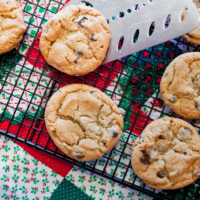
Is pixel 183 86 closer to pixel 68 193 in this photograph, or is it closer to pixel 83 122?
pixel 83 122

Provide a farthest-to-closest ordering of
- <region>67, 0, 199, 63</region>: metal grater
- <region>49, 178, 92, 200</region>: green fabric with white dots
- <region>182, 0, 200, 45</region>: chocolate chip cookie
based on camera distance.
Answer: <region>49, 178, 92, 200</region>: green fabric with white dots, <region>182, 0, 200, 45</region>: chocolate chip cookie, <region>67, 0, 199, 63</region>: metal grater

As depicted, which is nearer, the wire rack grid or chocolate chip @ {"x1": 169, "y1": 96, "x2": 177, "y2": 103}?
chocolate chip @ {"x1": 169, "y1": 96, "x2": 177, "y2": 103}

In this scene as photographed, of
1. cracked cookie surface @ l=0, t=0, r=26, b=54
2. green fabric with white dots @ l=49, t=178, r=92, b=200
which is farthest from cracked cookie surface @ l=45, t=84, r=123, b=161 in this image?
cracked cookie surface @ l=0, t=0, r=26, b=54

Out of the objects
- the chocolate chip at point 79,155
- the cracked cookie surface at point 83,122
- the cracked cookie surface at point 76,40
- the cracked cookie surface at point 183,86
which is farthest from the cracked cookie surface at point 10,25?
the cracked cookie surface at point 183,86

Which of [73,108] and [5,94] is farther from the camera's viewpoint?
[5,94]

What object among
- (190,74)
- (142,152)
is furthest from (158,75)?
(142,152)

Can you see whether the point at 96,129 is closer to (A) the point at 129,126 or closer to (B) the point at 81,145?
(B) the point at 81,145

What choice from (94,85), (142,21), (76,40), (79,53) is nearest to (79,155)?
(94,85)

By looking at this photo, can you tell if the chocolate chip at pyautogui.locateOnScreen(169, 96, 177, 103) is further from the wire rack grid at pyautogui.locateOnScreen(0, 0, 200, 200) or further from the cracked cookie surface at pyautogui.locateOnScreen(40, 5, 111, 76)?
the cracked cookie surface at pyautogui.locateOnScreen(40, 5, 111, 76)
